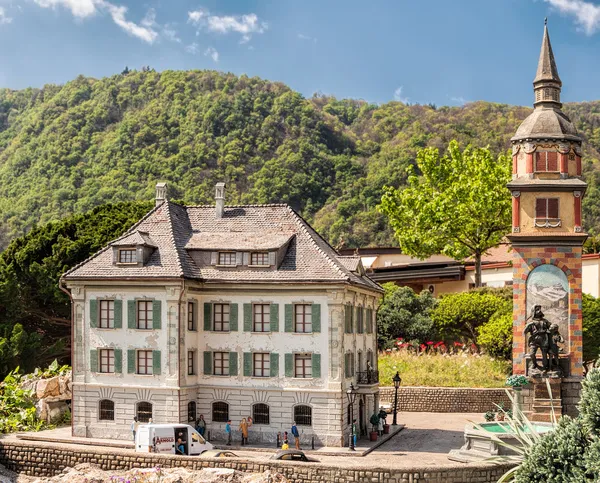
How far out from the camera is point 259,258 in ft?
131

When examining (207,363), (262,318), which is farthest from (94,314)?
(262,318)

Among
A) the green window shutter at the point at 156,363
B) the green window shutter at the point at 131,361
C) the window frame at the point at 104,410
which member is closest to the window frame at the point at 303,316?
the green window shutter at the point at 156,363

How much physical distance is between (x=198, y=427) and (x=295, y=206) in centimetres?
6250

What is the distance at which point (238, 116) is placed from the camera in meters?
113

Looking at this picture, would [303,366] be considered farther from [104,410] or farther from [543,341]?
[543,341]

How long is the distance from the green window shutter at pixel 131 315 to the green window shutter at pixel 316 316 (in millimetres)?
7828

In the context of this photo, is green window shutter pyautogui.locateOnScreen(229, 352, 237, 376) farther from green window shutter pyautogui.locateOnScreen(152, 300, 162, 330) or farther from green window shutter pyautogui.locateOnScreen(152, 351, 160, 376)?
green window shutter pyautogui.locateOnScreen(152, 300, 162, 330)

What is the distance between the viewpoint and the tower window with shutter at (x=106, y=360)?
1567 inches

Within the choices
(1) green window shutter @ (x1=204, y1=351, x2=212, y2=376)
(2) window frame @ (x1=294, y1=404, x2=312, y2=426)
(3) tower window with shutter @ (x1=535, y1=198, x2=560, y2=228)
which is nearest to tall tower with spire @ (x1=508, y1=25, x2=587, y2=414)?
(3) tower window with shutter @ (x1=535, y1=198, x2=560, y2=228)

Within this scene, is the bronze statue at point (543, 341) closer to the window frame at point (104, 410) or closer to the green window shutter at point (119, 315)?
the green window shutter at point (119, 315)

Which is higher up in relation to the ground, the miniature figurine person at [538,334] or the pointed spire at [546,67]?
the pointed spire at [546,67]

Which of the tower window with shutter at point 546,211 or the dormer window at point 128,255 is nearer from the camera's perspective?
the dormer window at point 128,255

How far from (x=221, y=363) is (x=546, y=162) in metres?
17.3

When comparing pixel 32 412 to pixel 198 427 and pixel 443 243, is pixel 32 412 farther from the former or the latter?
pixel 443 243
